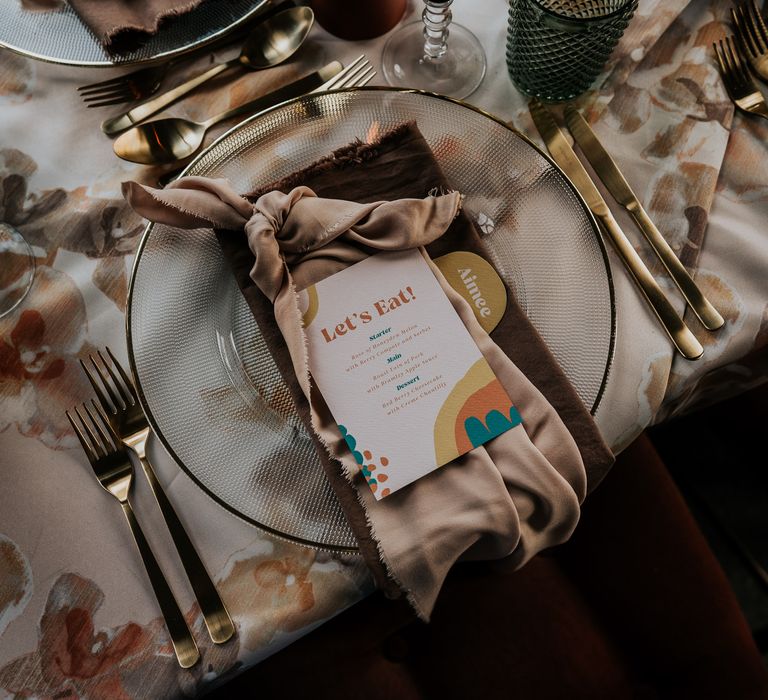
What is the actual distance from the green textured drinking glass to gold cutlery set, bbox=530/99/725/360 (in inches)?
1.0

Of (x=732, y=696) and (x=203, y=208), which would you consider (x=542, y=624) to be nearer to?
(x=732, y=696)

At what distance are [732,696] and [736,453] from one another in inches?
21.5

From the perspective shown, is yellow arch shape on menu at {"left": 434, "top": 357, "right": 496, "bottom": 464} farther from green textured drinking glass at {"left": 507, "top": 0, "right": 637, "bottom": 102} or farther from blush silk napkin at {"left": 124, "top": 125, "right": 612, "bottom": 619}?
green textured drinking glass at {"left": 507, "top": 0, "right": 637, "bottom": 102}

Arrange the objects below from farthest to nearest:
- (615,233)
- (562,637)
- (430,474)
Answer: (562,637) < (615,233) < (430,474)

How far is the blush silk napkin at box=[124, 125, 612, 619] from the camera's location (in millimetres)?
432

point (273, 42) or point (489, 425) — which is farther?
point (273, 42)

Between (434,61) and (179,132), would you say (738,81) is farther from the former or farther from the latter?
(179,132)

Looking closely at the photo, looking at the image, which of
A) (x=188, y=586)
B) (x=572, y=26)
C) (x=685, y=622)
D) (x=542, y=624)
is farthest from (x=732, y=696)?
→ (x=572, y=26)

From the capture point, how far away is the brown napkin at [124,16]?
0.55 m

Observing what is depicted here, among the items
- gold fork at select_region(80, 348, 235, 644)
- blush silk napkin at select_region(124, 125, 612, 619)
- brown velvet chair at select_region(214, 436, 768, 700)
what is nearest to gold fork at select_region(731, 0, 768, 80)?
blush silk napkin at select_region(124, 125, 612, 619)

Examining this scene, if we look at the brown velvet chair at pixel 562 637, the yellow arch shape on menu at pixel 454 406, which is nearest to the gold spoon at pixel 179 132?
the yellow arch shape on menu at pixel 454 406

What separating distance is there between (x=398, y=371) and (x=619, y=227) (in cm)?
25

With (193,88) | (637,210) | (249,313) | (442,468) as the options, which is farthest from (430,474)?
(193,88)

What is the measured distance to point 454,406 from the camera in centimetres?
45
